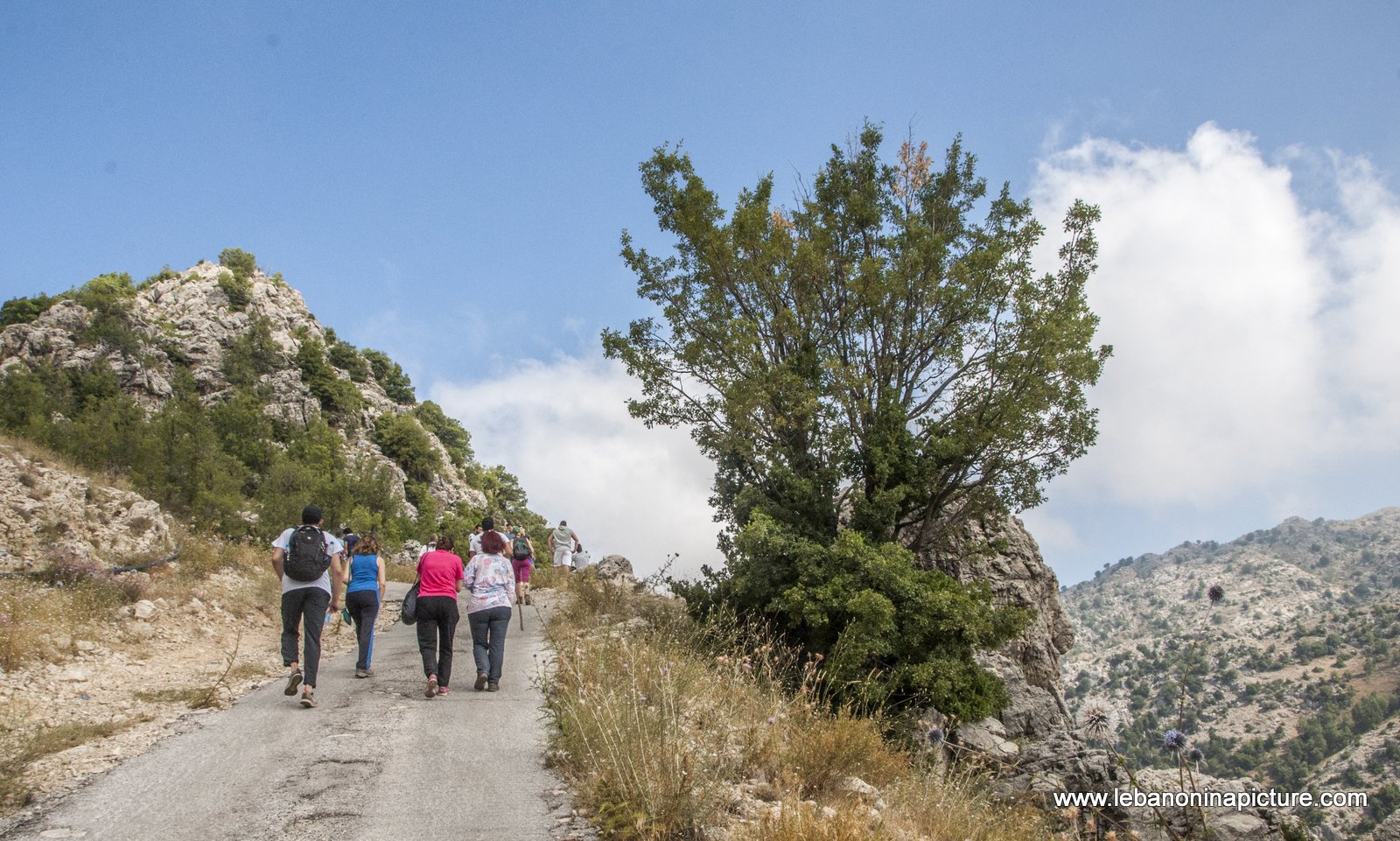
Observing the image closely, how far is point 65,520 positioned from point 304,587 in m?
10.2

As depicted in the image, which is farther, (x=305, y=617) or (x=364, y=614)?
(x=364, y=614)

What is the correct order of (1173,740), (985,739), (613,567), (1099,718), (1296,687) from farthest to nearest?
1. (1296,687)
2. (613,567)
3. (985,739)
4. (1099,718)
5. (1173,740)

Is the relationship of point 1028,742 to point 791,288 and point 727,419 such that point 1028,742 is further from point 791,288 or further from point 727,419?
point 791,288

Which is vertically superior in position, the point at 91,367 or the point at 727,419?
the point at 91,367

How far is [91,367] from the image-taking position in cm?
4656

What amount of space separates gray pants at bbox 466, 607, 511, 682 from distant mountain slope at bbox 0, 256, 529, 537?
17.3 metres

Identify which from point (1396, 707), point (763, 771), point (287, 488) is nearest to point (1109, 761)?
point (763, 771)

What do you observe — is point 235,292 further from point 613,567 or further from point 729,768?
point 729,768

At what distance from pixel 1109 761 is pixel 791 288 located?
36.7 feet

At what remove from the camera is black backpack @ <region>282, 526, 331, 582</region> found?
838 cm

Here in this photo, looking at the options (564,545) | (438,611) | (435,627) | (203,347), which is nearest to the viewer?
(438,611)

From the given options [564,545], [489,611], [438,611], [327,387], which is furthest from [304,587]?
[327,387]

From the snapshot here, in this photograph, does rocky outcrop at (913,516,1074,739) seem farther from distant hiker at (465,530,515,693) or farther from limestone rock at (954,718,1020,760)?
distant hiker at (465,530,515,693)

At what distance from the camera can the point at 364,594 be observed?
10.2 meters
